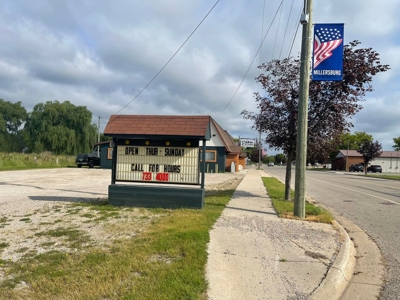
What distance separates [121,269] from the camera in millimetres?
4469

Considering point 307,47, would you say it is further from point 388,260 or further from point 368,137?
point 368,137

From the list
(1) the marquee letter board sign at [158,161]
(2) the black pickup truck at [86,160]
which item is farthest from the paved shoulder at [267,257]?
(2) the black pickup truck at [86,160]

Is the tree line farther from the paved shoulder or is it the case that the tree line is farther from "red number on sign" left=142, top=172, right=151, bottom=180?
the paved shoulder

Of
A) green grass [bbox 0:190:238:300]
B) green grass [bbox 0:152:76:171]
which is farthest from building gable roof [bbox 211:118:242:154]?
green grass [bbox 0:190:238:300]

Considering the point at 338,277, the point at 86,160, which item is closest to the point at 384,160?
the point at 86,160

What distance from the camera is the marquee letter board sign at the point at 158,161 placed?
957 cm

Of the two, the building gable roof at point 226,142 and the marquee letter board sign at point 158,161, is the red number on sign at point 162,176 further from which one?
the building gable roof at point 226,142

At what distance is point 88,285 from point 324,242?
4533 mm

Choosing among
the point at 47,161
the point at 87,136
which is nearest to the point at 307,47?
the point at 47,161

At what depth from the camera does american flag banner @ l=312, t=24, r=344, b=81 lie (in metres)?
8.25

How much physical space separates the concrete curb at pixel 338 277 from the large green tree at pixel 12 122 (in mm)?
67052

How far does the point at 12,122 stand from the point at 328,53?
7146cm

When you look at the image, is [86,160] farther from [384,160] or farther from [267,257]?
[384,160]

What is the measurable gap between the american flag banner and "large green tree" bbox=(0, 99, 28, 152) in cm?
6509
